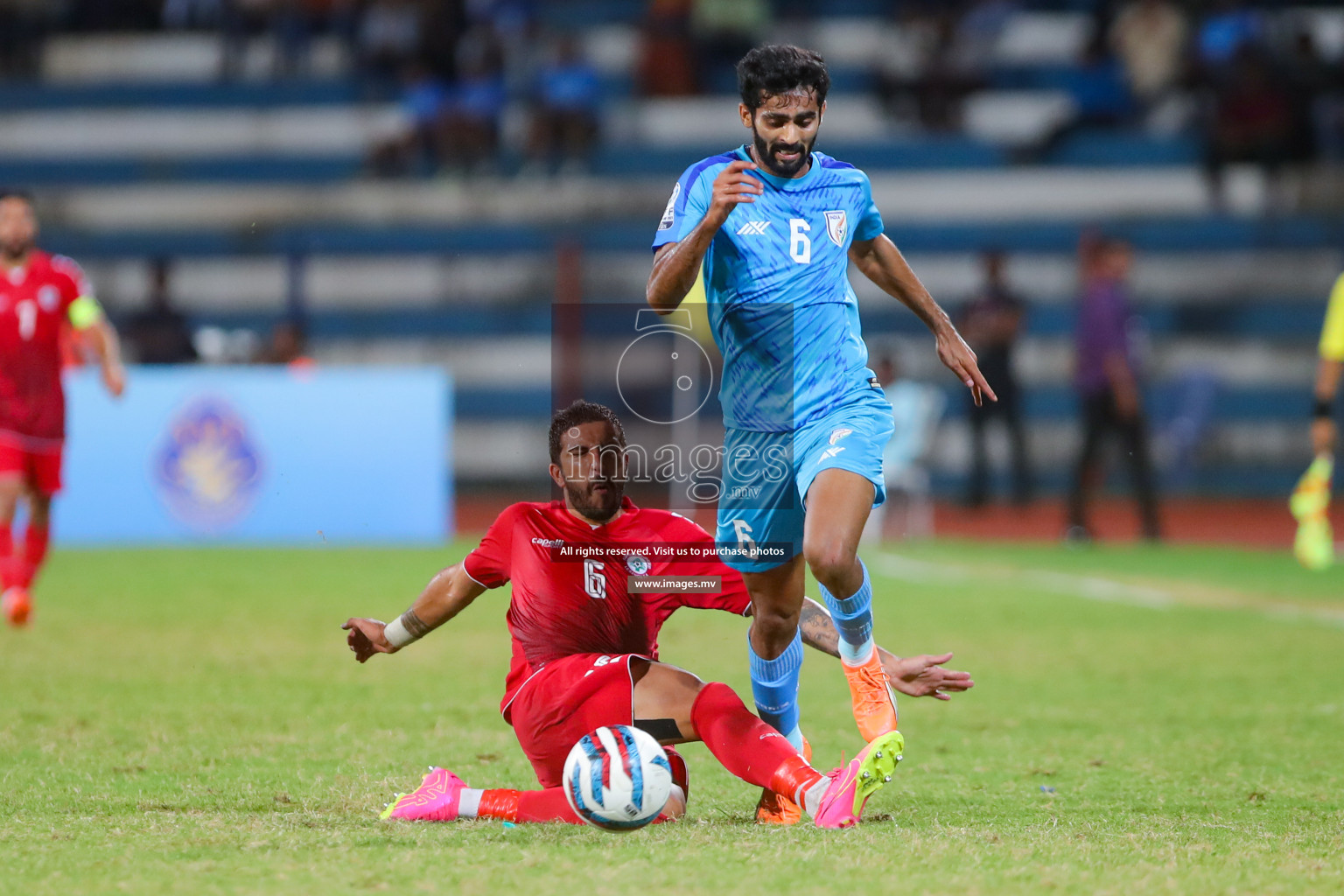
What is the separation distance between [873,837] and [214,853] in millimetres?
1584

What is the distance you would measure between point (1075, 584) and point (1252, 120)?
396 inches

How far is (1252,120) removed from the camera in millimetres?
19609

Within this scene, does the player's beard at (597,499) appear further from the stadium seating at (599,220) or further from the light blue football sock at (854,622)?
the stadium seating at (599,220)

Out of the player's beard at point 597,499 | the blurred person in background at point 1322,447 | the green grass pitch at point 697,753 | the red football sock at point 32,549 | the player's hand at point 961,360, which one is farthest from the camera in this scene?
the blurred person in background at point 1322,447

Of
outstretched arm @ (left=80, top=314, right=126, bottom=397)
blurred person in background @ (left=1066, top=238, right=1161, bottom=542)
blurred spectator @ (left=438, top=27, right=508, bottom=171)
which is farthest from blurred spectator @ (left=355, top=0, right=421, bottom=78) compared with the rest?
outstretched arm @ (left=80, top=314, right=126, bottom=397)

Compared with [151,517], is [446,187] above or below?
above

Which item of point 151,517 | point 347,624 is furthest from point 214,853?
point 151,517

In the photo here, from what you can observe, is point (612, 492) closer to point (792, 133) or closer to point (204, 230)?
point (792, 133)

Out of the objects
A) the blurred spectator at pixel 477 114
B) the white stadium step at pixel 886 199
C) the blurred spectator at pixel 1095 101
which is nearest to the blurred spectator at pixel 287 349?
the white stadium step at pixel 886 199

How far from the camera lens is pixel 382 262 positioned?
65.7 ft

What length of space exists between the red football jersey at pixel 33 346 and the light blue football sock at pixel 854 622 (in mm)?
5944

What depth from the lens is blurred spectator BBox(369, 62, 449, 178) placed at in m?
20.6

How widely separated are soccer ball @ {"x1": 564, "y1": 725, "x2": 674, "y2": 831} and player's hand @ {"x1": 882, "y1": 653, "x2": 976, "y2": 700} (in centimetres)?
88

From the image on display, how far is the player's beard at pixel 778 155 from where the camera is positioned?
482 centimetres
